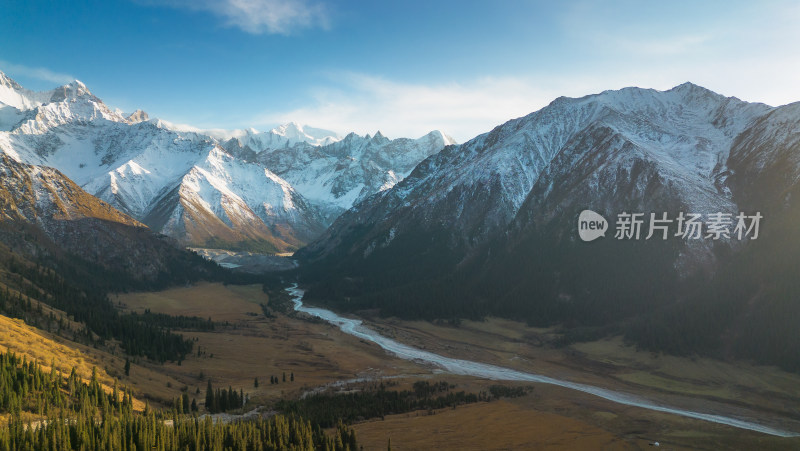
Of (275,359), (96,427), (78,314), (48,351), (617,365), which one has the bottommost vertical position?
(275,359)

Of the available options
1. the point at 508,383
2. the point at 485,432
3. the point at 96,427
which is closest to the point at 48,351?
the point at 96,427

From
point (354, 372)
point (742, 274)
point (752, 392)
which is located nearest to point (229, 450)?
point (354, 372)

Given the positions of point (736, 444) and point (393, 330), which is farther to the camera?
point (393, 330)

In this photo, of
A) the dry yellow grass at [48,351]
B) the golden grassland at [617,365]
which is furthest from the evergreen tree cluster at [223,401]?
the golden grassland at [617,365]

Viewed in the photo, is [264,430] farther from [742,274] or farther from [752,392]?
[742,274]

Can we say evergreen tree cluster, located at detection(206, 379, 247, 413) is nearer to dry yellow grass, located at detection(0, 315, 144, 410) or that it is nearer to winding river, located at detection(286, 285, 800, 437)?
dry yellow grass, located at detection(0, 315, 144, 410)

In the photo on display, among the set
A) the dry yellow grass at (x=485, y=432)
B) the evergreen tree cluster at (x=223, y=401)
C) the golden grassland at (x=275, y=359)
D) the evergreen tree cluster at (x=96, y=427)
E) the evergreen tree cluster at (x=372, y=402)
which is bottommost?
the golden grassland at (x=275, y=359)

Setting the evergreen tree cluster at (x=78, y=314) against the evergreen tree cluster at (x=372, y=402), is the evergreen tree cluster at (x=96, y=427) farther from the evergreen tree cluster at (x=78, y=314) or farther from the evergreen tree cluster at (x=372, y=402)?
the evergreen tree cluster at (x=78, y=314)

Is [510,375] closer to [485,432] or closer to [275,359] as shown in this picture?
[485,432]

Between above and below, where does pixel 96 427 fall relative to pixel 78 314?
above
